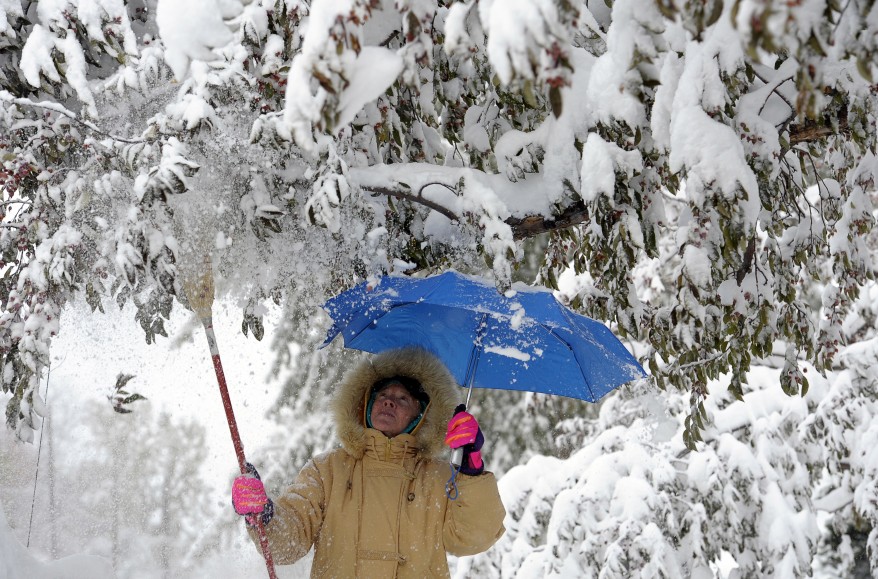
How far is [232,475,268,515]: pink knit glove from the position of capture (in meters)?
2.52

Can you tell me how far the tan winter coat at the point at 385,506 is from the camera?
2.76 meters

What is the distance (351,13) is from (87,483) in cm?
1006

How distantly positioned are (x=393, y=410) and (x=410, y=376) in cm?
16

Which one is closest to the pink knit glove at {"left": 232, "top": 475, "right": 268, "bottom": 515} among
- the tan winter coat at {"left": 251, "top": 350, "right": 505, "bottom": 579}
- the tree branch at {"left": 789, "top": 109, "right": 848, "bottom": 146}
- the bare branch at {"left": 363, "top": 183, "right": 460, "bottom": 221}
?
the tan winter coat at {"left": 251, "top": 350, "right": 505, "bottom": 579}

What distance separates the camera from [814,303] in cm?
964

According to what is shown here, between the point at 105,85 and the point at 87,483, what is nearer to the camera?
the point at 105,85

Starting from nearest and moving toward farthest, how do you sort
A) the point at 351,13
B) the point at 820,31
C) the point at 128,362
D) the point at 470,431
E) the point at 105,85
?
1. the point at 820,31
2. the point at 351,13
3. the point at 105,85
4. the point at 470,431
5. the point at 128,362

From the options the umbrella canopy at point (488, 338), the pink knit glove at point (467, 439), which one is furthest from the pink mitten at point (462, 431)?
the umbrella canopy at point (488, 338)

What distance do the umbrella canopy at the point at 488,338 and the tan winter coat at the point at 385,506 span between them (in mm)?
228

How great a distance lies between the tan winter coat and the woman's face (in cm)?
5

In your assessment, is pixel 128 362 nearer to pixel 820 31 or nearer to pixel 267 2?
pixel 267 2

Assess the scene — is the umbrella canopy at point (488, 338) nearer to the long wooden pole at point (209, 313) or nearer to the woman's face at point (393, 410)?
the woman's face at point (393, 410)

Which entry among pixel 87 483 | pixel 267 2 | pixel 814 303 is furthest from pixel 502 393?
pixel 267 2

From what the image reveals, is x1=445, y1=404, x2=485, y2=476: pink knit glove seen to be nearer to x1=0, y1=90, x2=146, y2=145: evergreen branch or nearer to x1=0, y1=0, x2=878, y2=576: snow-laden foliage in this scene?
x1=0, y1=0, x2=878, y2=576: snow-laden foliage
